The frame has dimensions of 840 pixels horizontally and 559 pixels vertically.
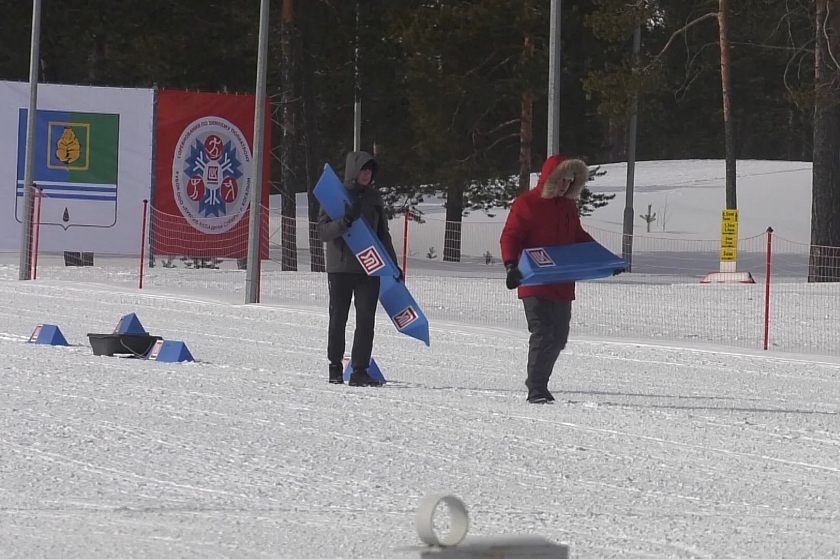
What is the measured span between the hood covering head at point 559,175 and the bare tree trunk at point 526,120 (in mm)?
27478

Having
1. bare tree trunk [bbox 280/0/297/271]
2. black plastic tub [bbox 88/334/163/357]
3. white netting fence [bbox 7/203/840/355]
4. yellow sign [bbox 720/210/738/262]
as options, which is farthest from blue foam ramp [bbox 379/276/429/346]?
bare tree trunk [bbox 280/0/297/271]

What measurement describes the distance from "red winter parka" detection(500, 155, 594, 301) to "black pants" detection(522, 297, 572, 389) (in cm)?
6

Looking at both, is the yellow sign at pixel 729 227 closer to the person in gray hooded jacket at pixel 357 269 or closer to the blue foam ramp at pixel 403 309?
the blue foam ramp at pixel 403 309

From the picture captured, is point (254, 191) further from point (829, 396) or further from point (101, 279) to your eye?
point (829, 396)

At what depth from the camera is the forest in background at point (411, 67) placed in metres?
35.1

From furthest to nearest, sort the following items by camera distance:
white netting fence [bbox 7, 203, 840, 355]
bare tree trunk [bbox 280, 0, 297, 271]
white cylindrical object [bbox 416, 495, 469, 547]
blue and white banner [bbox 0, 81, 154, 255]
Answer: bare tree trunk [bbox 280, 0, 297, 271] → blue and white banner [bbox 0, 81, 154, 255] → white netting fence [bbox 7, 203, 840, 355] → white cylindrical object [bbox 416, 495, 469, 547]

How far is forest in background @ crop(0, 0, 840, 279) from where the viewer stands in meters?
35.1

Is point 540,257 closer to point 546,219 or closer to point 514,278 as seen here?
point 514,278

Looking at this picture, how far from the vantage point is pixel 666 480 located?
325 inches

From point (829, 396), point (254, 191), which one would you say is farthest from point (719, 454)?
point (254, 191)

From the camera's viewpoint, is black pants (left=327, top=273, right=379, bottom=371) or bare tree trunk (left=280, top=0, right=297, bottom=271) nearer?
black pants (left=327, top=273, right=379, bottom=371)

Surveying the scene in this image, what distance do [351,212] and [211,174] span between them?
19467mm

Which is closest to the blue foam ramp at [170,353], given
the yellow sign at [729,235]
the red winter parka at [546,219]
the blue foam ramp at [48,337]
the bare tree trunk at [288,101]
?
the blue foam ramp at [48,337]

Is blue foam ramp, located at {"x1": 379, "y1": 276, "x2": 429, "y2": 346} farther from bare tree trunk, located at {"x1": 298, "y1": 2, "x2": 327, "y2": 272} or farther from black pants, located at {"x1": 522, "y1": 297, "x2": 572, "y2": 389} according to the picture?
bare tree trunk, located at {"x1": 298, "y1": 2, "x2": 327, "y2": 272}
